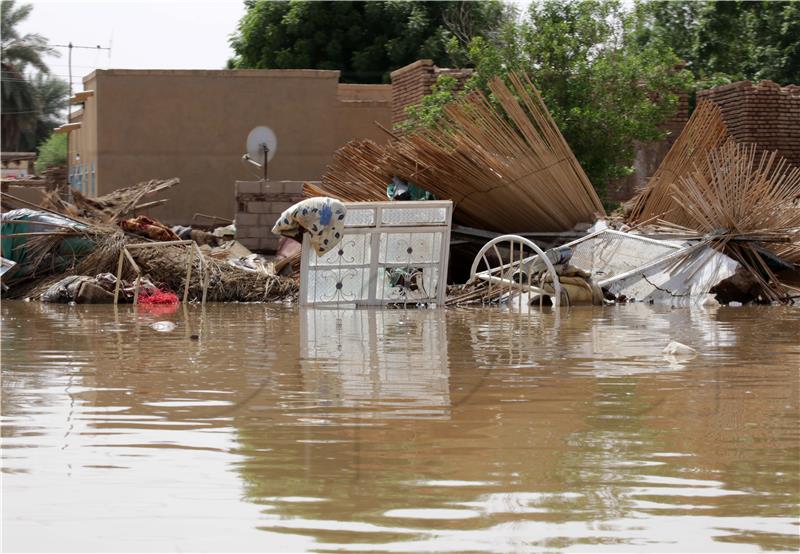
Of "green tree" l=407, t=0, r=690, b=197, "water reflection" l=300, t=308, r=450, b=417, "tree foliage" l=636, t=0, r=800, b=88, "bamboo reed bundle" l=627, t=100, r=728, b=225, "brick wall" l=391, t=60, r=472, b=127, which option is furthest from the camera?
"tree foliage" l=636, t=0, r=800, b=88

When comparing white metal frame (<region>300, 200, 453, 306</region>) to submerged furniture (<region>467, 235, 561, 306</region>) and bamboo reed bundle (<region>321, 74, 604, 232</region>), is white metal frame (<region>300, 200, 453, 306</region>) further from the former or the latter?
bamboo reed bundle (<region>321, 74, 604, 232</region>)

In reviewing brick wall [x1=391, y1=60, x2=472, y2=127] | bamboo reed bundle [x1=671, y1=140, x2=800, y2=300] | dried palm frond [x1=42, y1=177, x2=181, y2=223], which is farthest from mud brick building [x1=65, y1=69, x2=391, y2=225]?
bamboo reed bundle [x1=671, y1=140, x2=800, y2=300]

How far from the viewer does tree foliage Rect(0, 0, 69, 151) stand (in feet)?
183

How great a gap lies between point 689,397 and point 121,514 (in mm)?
3416

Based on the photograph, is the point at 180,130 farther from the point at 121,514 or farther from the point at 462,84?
the point at 121,514

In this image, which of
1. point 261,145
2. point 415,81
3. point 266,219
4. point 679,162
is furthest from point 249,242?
point 679,162

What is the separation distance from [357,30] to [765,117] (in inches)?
630

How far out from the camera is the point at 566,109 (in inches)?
815

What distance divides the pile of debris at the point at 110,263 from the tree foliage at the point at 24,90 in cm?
3795

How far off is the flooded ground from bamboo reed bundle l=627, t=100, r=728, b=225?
7.92 metres

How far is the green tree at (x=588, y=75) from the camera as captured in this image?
20578 mm

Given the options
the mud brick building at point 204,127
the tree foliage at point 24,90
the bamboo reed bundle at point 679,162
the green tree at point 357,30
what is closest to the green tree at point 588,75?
the bamboo reed bundle at point 679,162

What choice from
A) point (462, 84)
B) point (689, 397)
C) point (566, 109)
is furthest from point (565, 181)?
point (689, 397)

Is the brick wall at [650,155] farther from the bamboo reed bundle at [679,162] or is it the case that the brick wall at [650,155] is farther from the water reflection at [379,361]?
the water reflection at [379,361]
